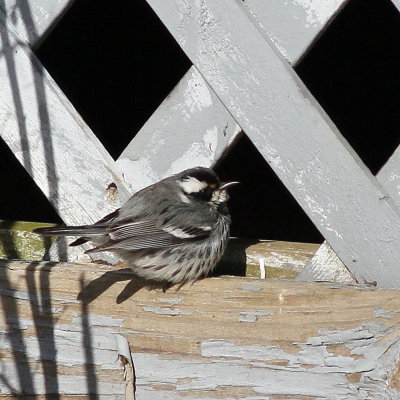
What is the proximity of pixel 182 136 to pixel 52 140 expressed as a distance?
455 millimetres

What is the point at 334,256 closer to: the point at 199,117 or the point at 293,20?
the point at 199,117

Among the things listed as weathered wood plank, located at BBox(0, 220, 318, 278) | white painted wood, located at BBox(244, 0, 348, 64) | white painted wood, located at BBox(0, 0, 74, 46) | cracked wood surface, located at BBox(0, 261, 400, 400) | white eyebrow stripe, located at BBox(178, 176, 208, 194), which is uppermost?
white painted wood, located at BBox(0, 0, 74, 46)

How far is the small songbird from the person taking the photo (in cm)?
285

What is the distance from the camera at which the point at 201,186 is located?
3072 mm

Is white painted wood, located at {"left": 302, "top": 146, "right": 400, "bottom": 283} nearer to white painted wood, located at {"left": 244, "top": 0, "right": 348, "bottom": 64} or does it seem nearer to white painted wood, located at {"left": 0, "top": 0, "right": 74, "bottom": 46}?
white painted wood, located at {"left": 244, "top": 0, "right": 348, "bottom": 64}

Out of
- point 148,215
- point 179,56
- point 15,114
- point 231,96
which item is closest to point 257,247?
point 148,215

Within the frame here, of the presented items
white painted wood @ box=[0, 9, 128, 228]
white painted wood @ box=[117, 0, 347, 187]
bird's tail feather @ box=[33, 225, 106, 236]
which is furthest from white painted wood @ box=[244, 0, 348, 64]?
bird's tail feather @ box=[33, 225, 106, 236]

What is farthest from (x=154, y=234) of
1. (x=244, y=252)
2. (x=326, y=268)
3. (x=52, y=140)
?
(x=326, y=268)

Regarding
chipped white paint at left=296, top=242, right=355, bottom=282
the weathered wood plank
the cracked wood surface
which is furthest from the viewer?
the weathered wood plank

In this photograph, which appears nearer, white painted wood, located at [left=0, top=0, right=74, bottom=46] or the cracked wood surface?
the cracked wood surface

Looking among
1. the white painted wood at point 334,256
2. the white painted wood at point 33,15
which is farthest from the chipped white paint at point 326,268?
the white painted wood at point 33,15

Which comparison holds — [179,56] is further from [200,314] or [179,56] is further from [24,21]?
[200,314]

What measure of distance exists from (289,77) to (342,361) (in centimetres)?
87

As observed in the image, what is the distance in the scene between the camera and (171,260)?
300cm
